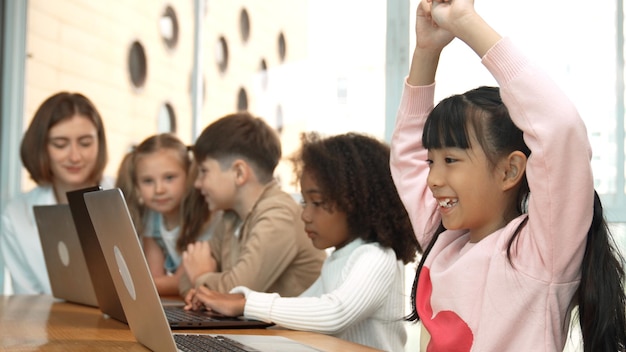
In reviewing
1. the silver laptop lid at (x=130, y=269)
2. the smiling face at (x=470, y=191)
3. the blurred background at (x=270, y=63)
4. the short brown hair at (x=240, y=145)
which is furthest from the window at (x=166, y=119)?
the smiling face at (x=470, y=191)

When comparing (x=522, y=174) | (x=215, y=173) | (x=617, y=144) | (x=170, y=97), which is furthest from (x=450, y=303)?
(x=170, y=97)

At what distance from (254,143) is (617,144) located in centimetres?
111

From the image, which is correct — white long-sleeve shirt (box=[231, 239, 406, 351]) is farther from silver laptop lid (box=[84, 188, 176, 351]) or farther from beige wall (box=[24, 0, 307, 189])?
beige wall (box=[24, 0, 307, 189])

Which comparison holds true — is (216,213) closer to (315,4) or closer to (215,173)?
(215,173)

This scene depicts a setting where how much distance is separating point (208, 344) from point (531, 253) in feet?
1.75

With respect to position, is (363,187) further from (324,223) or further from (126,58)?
(126,58)

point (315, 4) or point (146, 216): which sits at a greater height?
point (315, 4)

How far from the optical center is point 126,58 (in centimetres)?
401

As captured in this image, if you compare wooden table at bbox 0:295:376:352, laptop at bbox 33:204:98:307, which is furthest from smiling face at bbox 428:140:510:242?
laptop at bbox 33:204:98:307

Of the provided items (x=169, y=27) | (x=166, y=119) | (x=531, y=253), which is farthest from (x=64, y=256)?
(x=169, y=27)

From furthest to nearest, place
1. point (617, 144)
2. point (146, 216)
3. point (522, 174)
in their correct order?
1. point (146, 216)
2. point (617, 144)
3. point (522, 174)

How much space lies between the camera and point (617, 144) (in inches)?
109

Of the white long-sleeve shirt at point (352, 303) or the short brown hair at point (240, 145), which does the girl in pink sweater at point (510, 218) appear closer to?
the white long-sleeve shirt at point (352, 303)

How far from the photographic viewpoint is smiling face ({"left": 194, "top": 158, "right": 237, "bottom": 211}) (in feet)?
8.46
